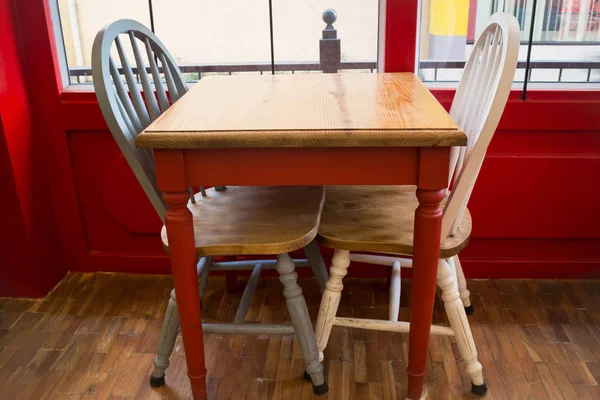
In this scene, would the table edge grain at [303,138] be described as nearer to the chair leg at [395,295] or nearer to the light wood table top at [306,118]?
the light wood table top at [306,118]

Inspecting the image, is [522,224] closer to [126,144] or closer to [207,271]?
[207,271]

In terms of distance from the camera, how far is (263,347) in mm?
1787

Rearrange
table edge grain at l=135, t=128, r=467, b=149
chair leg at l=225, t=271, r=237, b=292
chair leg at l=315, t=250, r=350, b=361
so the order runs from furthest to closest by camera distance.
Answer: chair leg at l=225, t=271, r=237, b=292, chair leg at l=315, t=250, r=350, b=361, table edge grain at l=135, t=128, r=467, b=149

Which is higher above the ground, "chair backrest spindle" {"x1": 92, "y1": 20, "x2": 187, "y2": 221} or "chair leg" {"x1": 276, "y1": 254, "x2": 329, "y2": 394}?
"chair backrest spindle" {"x1": 92, "y1": 20, "x2": 187, "y2": 221}

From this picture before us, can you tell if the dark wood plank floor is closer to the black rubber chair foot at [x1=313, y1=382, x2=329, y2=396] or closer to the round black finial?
the black rubber chair foot at [x1=313, y1=382, x2=329, y2=396]

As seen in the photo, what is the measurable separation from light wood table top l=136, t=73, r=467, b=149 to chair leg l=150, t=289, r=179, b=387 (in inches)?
21.1

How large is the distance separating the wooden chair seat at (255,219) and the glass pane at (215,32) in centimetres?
57

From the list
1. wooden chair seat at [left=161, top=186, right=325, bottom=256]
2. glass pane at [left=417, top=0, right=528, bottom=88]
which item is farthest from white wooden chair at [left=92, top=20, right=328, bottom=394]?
glass pane at [left=417, top=0, right=528, bottom=88]

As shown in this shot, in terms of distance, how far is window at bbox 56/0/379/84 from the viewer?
1.98m

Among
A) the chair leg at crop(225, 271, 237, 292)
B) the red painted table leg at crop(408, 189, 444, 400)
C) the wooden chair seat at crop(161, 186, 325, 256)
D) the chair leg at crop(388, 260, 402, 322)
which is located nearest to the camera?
the red painted table leg at crop(408, 189, 444, 400)

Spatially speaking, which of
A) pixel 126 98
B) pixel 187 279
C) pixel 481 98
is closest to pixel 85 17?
pixel 126 98

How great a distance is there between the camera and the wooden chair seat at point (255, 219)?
139 cm

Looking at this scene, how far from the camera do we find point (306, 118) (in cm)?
124

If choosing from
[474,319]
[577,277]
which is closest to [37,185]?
[474,319]
